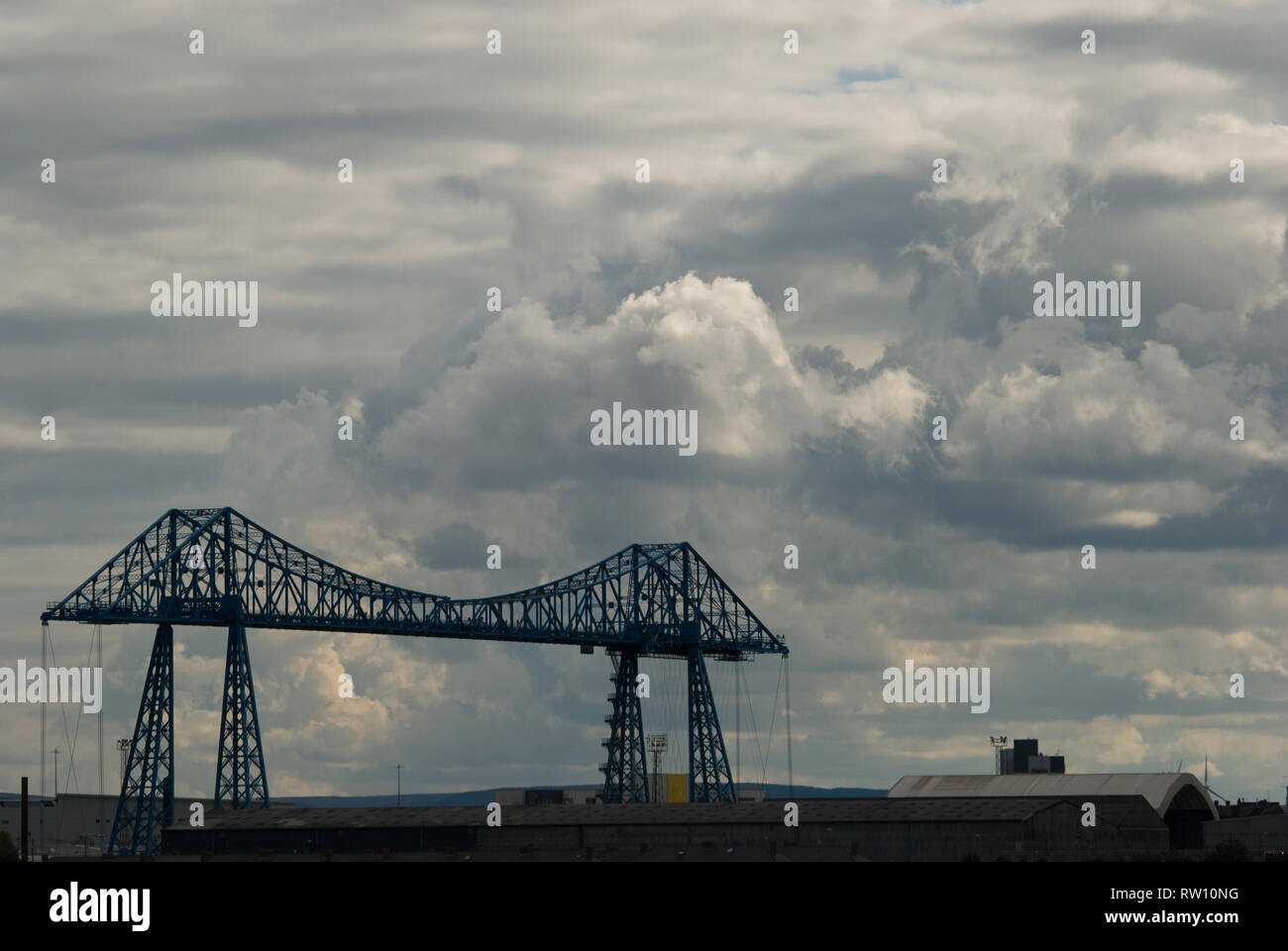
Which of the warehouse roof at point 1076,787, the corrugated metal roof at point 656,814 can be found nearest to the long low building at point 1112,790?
the warehouse roof at point 1076,787

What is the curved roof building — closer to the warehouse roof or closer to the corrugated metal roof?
the warehouse roof

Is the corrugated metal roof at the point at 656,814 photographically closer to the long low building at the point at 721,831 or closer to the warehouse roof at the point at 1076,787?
the long low building at the point at 721,831

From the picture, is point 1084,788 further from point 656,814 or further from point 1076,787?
point 656,814

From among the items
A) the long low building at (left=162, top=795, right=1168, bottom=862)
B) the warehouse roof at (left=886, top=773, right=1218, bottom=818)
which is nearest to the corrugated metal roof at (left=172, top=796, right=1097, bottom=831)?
the long low building at (left=162, top=795, right=1168, bottom=862)

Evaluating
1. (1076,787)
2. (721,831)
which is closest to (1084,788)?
(1076,787)
